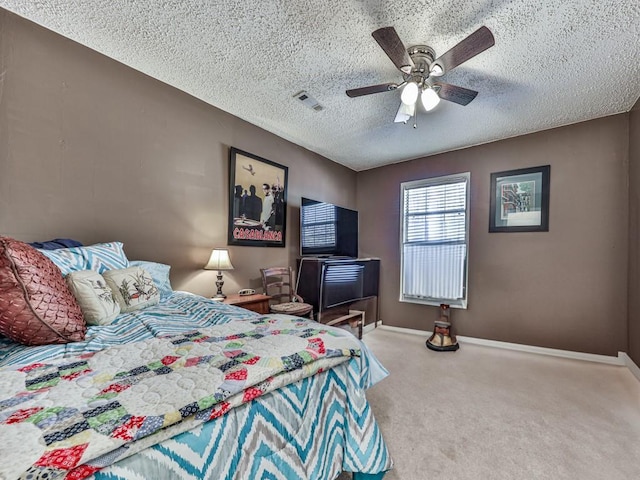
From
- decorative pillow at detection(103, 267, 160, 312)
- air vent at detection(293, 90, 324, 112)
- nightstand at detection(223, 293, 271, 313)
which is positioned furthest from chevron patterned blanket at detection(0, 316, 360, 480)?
air vent at detection(293, 90, 324, 112)

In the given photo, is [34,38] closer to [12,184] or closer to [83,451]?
[12,184]

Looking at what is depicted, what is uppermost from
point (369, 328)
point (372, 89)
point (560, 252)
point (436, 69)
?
point (436, 69)

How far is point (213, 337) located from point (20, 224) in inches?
62.5

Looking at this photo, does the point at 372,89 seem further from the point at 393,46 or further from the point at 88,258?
the point at 88,258

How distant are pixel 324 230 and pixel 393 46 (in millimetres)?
2316

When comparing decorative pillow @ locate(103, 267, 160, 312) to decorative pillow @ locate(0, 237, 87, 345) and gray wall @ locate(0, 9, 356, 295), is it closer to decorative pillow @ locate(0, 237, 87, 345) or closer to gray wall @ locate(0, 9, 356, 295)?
decorative pillow @ locate(0, 237, 87, 345)

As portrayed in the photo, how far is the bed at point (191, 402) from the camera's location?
57 centimetres

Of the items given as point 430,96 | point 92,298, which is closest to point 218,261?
point 92,298

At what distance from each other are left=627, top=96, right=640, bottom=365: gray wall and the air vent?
2936 mm

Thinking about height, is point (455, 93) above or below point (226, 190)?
above

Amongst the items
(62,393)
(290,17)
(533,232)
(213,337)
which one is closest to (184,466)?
(62,393)

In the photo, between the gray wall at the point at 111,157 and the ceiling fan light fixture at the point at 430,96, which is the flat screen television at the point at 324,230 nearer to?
the gray wall at the point at 111,157

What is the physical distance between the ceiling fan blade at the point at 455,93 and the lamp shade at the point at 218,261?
216cm

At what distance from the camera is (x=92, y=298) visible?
1339mm
